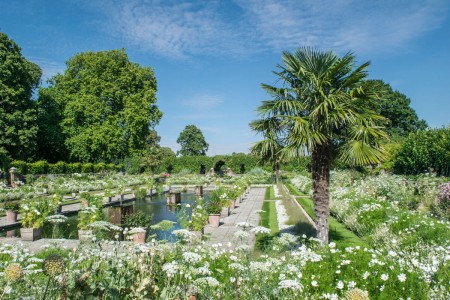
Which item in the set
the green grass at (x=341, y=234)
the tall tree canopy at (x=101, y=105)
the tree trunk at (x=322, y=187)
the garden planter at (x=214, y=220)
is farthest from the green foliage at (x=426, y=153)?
the tall tree canopy at (x=101, y=105)

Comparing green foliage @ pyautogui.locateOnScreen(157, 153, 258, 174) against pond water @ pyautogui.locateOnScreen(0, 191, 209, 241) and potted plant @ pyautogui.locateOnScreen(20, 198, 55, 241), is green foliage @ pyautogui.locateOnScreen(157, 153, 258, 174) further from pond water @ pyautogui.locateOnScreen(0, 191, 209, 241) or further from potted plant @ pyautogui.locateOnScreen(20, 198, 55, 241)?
potted plant @ pyautogui.locateOnScreen(20, 198, 55, 241)

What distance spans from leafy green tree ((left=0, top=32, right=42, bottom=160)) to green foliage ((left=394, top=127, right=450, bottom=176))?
31.0 m

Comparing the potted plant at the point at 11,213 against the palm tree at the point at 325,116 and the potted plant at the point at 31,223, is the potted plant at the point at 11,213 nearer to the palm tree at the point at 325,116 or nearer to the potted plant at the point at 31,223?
the potted plant at the point at 31,223

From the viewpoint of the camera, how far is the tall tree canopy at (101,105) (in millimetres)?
32938

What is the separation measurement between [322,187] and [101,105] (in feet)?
96.6

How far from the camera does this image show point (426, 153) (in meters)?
25.0

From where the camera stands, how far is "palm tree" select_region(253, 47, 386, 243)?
7.27 m

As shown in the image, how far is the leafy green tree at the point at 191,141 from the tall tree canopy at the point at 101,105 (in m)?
49.8

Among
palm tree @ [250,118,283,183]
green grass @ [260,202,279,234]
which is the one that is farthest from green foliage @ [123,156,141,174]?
palm tree @ [250,118,283,183]

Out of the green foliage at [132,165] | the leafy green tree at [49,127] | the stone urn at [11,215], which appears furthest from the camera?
the green foliage at [132,165]

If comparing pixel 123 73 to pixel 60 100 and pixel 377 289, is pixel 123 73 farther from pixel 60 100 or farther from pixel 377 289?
pixel 377 289

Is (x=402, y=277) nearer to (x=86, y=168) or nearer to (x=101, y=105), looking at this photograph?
(x=101, y=105)

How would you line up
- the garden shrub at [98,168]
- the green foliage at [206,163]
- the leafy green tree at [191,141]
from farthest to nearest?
the leafy green tree at [191,141], the green foliage at [206,163], the garden shrub at [98,168]

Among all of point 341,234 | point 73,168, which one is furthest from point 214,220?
point 73,168
